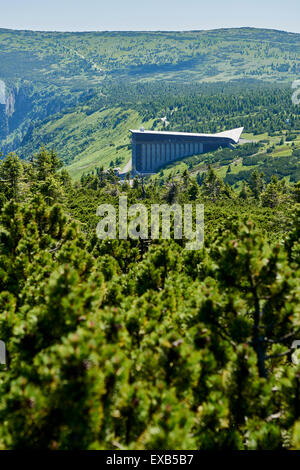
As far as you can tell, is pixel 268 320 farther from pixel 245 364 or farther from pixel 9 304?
pixel 9 304

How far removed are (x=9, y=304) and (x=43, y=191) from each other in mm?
40267

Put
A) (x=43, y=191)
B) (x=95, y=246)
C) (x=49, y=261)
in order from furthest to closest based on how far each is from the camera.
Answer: (x=43, y=191)
(x=95, y=246)
(x=49, y=261)

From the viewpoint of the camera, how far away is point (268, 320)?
14.1 meters

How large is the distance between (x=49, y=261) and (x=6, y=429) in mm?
11608

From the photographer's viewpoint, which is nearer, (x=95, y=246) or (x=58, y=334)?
(x=58, y=334)

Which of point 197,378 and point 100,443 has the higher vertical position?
point 197,378

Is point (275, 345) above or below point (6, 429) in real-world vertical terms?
above

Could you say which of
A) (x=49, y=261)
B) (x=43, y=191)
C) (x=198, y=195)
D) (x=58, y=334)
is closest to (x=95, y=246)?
(x=49, y=261)
